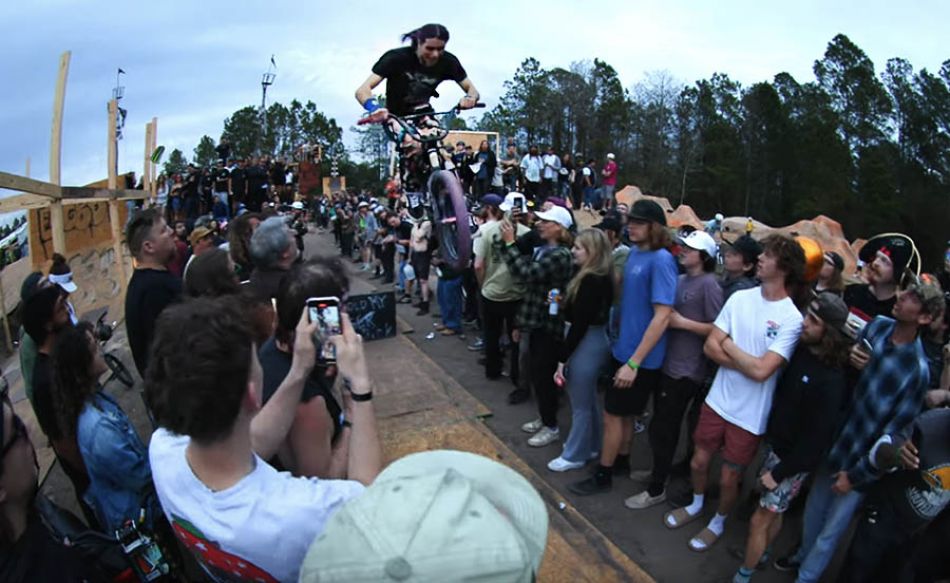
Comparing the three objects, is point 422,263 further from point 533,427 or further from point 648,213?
point 648,213

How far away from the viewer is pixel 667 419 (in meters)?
3.95

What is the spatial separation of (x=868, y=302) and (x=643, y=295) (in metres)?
1.78

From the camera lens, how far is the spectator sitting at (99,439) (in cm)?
257

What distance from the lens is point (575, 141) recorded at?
172ft

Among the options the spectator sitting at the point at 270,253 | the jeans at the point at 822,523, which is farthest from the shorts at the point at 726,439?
the spectator sitting at the point at 270,253

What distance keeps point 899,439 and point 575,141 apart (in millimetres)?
52576

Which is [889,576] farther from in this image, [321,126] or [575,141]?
[321,126]

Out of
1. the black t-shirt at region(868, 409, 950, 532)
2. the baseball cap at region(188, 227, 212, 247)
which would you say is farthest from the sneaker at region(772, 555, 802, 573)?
the baseball cap at region(188, 227, 212, 247)

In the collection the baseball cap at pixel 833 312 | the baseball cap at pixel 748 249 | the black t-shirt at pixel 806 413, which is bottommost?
the black t-shirt at pixel 806 413

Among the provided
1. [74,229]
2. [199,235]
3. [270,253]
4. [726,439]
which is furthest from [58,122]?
[726,439]

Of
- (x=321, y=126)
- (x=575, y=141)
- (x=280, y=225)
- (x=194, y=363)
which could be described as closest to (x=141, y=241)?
(x=280, y=225)

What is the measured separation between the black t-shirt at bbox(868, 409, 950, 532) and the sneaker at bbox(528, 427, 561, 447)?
2509mm

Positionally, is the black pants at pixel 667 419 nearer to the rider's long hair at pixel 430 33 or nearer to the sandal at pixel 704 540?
the sandal at pixel 704 540

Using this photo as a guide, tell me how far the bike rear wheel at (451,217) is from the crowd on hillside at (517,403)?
439 mm
